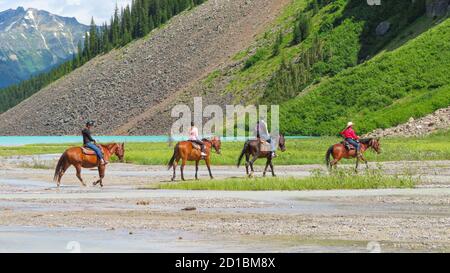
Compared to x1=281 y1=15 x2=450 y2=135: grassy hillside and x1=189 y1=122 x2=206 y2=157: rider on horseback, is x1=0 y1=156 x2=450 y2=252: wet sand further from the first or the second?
x1=281 y1=15 x2=450 y2=135: grassy hillside

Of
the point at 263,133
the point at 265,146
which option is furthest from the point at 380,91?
the point at 265,146

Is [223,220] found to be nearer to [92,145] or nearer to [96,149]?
[96,149]

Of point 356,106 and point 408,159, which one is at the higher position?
point 356,106

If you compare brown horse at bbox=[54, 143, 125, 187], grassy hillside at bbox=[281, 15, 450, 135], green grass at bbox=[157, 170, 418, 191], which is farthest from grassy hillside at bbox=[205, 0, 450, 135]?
brown horse at bbox=[54, 143, 125, 187]

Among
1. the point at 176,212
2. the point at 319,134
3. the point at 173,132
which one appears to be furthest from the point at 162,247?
the point at 173,132

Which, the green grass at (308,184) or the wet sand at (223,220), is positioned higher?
the green grass at (308,184)

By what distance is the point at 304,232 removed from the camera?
21.7 m

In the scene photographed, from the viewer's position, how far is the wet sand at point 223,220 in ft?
63.1

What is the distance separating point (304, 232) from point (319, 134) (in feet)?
351

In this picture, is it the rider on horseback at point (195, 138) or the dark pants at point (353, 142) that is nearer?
the rider on horseback at point (195, 138)

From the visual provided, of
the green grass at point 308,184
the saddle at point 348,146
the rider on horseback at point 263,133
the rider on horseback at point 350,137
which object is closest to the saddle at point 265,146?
the rider on horseback at point 263,133

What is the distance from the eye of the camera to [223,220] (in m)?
25.0

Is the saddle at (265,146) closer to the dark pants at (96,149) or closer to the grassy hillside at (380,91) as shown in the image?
the dark pants at (96,149)
